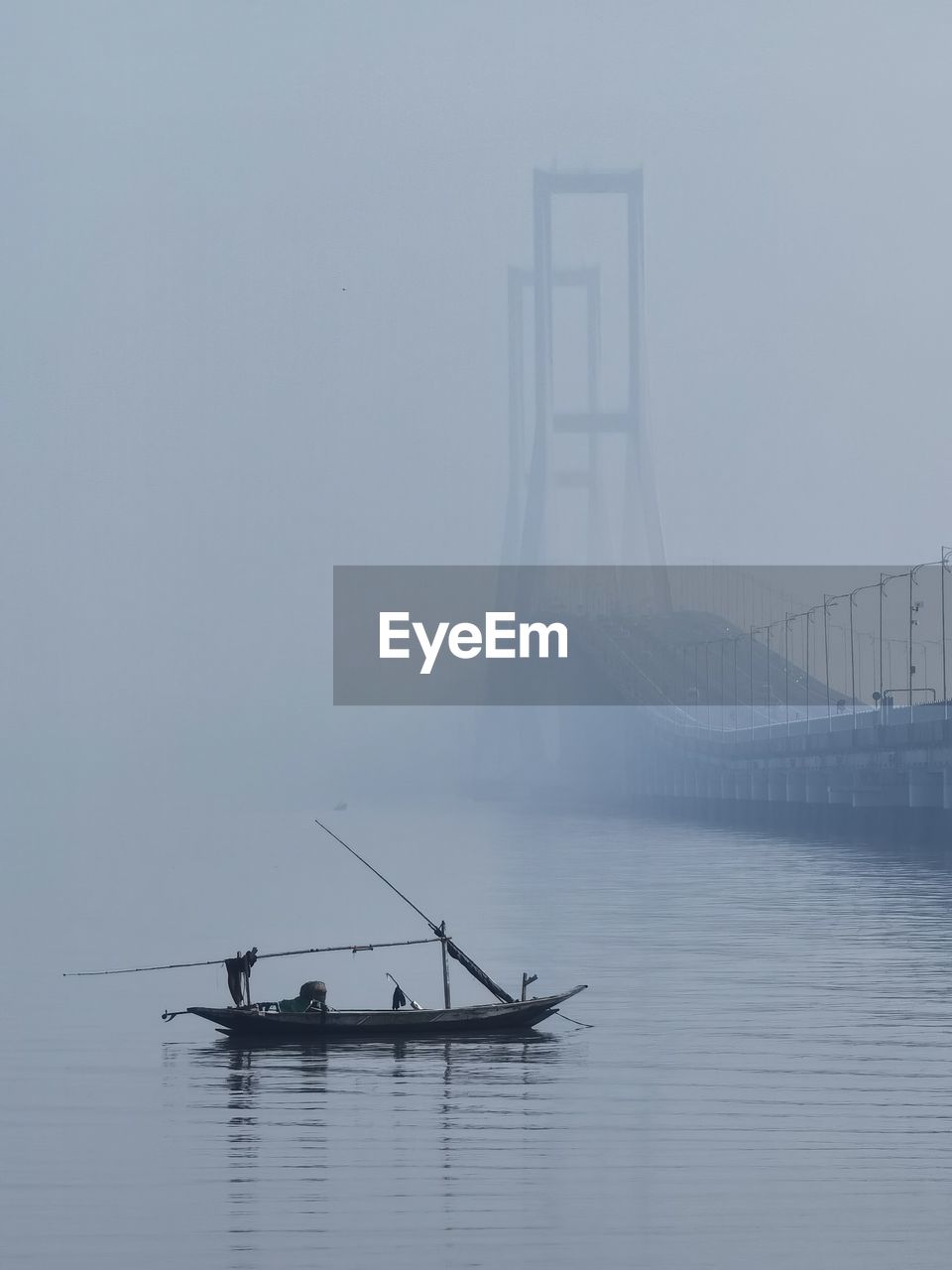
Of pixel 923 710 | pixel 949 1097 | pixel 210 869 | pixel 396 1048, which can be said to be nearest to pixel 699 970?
pixel 396 1048

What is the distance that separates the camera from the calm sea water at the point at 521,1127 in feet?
53.6

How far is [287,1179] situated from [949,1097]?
7371mm

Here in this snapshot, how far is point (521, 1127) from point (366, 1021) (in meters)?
5.80

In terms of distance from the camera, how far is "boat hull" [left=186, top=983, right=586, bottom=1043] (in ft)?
86.9

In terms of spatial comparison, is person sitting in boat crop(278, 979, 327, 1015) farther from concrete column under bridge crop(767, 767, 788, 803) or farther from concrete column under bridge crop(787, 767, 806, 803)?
concrete column under bridge crop(767, 767, 788, 803)

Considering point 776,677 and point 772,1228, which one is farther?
point 776,677

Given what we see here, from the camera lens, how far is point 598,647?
16638cm

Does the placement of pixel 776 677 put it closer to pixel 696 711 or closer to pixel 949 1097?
pixel 696 711

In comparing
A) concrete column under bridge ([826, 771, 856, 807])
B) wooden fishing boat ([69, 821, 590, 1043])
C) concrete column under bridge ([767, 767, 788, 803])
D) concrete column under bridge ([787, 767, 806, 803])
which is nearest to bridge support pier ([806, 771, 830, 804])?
concrete column under bridge ([826, 771, 856, 807])

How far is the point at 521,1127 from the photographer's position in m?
21.0

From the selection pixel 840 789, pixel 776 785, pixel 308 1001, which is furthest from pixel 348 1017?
pixel 776 785

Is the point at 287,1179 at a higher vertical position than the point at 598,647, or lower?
lower

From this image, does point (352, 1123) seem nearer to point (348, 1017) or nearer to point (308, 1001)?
point (348, 1017)

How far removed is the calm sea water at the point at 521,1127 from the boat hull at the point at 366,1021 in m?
0.27
